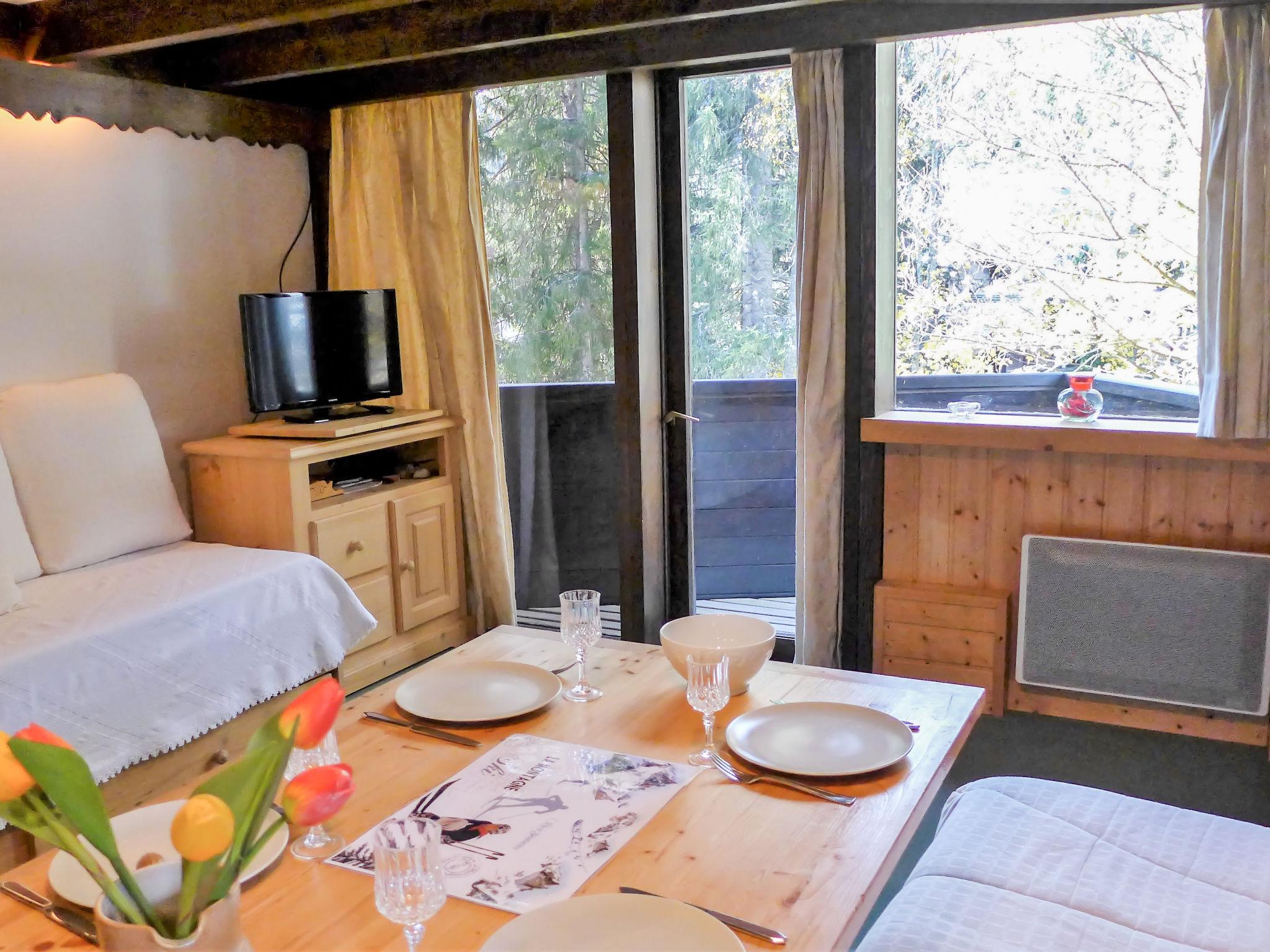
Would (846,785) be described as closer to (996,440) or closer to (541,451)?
(996,440)

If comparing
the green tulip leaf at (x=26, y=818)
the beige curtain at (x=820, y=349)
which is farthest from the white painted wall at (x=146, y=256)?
the green tulip leaf at (x=26, y=818)

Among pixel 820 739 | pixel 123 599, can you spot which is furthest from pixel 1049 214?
pixel 123 599

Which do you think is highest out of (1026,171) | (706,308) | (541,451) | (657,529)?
(1026,171)

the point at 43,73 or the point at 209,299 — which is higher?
the point at 43,73

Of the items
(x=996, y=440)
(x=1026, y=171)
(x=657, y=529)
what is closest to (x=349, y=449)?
(x=657, y=529)

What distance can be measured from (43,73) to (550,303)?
173 cm

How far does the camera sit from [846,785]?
151 cm

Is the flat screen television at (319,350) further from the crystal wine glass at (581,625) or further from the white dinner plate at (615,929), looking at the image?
the white dinner plate at (615,929)

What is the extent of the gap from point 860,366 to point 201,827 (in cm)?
281

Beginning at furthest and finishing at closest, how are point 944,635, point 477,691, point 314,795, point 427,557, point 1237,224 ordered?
point 427,557, point 944,635, point 1237,224, point 477,691, point 314,795

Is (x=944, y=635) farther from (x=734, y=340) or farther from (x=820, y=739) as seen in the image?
(x=820, y=739)

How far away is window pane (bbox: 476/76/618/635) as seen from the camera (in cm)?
384

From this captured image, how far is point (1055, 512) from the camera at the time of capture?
3.23 metres

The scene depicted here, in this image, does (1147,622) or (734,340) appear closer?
(1147,622)
